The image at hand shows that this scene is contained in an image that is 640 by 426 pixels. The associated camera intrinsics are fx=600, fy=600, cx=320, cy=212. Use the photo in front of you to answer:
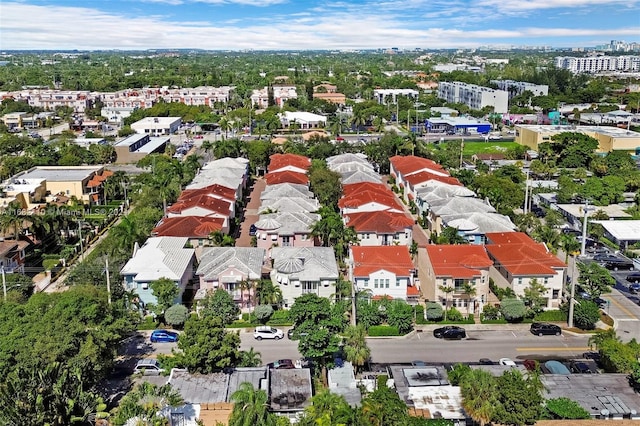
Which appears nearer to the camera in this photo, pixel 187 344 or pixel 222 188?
pixel 187 344

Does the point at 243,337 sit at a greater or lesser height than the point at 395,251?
lesser

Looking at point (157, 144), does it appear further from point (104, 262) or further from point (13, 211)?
point (104, 262)

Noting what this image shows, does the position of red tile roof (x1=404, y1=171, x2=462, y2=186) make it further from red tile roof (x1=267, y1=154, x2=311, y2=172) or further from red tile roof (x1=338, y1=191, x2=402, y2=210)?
red tile roof (x1=267, y1=154, x2=311, y2=172)

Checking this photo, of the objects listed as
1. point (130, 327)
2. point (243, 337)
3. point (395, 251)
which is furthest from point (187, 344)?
point (395, 251)

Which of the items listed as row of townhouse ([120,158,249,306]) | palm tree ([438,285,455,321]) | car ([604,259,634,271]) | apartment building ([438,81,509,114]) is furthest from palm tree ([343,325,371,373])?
apartment building ([438,81,509,114])

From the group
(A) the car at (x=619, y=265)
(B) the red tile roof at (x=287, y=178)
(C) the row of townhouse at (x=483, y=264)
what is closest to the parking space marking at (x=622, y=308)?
(C) the row of townhouse at (x=483, y=264)

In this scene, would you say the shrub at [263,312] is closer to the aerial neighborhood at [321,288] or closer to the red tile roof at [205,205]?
the aerial neighborhood at [321,288]

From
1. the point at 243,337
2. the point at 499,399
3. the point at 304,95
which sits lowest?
the point at 243,337
